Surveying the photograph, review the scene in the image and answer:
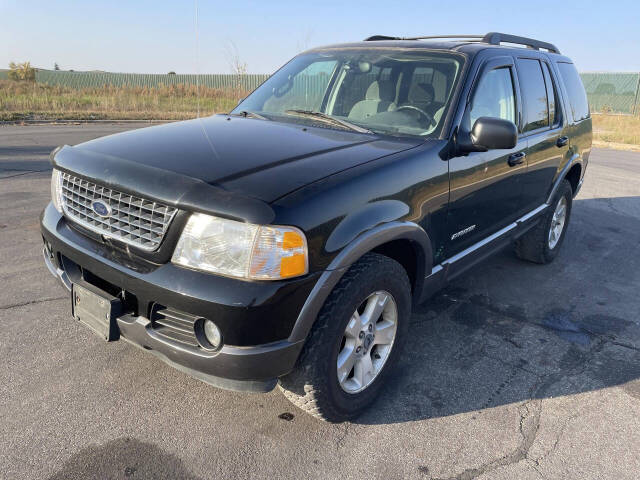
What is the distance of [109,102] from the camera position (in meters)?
20.7

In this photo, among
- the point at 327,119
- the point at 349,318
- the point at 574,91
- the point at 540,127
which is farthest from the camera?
the point at 574,91

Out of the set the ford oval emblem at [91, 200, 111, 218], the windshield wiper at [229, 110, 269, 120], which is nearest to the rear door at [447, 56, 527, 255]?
the windshield wiper at [229, 110, 269, 120]

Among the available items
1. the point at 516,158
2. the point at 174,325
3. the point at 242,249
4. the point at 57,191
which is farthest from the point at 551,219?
the point at 57,191

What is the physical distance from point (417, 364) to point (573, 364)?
1.04 metres

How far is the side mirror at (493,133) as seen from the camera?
2.92 metres

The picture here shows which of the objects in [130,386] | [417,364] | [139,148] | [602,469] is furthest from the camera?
[417,364]

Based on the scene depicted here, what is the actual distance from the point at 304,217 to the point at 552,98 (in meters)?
3.46

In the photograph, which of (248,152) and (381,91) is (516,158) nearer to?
(381,91)

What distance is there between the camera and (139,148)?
2.60 metres

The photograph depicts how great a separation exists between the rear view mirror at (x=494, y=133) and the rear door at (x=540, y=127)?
1.10 meters

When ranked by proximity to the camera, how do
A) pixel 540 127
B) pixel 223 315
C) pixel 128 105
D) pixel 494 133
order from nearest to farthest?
pixel 223 315
pixel 494 133
pixel 540 127
pixel 128 105

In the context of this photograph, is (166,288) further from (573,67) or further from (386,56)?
(573,67)

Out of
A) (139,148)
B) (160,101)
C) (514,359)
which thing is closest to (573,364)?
(514,359)

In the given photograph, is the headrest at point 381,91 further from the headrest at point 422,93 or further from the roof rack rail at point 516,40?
the roof rack rail at point 516,40
